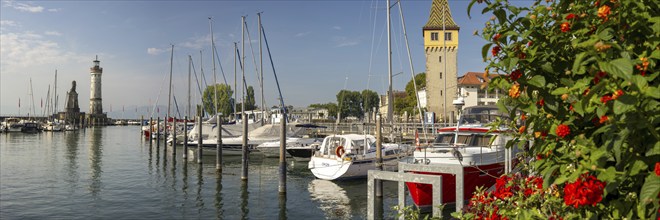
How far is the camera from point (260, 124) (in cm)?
4616

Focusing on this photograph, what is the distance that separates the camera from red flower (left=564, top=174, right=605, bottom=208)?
2539 millimetres

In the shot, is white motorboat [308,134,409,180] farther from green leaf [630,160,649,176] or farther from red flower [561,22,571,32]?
green leaf [630,160,649,176]

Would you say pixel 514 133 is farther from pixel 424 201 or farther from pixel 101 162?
pixel 101 162

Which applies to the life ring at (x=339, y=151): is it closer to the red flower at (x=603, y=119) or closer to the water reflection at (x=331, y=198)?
Result: the water reflection at (x=331, y=198)

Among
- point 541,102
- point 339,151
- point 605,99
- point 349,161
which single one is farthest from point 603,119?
point 339,151

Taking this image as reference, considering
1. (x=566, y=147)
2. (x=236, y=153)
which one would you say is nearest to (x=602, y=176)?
(x=566, y=147)

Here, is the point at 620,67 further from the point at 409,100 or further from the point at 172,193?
the point at 409,100

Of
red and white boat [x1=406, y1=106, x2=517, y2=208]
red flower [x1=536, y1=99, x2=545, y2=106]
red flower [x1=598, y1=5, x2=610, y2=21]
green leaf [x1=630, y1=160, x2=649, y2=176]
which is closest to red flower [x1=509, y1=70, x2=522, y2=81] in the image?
red flower [x1=536, y1=99, x2=545, y2=106]

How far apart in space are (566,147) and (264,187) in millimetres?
22151

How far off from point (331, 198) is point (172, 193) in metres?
8.28

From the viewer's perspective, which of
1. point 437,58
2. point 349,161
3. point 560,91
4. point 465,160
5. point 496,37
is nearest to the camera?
point 560,91

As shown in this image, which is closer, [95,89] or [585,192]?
[585,192]

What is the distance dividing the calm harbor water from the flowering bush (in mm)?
14392

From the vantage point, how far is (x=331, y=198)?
20.7m
